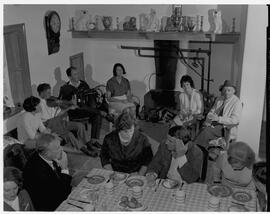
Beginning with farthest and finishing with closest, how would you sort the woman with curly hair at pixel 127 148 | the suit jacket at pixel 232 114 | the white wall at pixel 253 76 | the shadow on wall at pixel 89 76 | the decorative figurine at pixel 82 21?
the shadow on wall at pixel 89 76, the decorative figurine at pixel 82 21, the suit jacket at pixel 232 114, the white wall at pixel 253 76, the woman with curly hair at pixel 127 148

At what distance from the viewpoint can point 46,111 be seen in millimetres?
3740

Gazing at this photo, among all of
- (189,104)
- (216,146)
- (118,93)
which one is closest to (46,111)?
(118,93)

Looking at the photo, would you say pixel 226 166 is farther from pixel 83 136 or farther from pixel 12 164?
pixel 83 136

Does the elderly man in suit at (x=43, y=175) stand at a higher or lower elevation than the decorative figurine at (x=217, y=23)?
lower

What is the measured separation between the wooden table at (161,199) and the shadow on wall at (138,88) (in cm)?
320

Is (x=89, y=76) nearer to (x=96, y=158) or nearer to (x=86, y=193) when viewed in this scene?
(x=96, y=158)

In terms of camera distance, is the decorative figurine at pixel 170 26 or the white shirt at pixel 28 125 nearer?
the white shirt at pixel 28 125

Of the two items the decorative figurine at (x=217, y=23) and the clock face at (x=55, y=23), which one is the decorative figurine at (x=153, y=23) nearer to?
the decorative figurine at (x=217, y=23)

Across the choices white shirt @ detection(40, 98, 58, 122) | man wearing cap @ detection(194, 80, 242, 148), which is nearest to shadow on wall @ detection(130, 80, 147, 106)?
man wearing cap @ detection(194, 80, 242, 148)

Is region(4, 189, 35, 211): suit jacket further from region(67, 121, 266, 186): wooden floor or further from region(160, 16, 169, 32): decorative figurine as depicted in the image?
region(160, 16, 169, 32): decorative figurine

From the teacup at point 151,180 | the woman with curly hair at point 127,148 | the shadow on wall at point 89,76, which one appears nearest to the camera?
the teacup at point 151,180

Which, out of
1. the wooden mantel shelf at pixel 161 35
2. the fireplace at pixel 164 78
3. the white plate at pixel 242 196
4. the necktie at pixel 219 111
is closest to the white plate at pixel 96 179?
the white plate at pixel 242 196

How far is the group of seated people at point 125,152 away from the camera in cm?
232

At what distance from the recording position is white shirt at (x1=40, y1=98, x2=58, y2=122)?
3.70 meters
